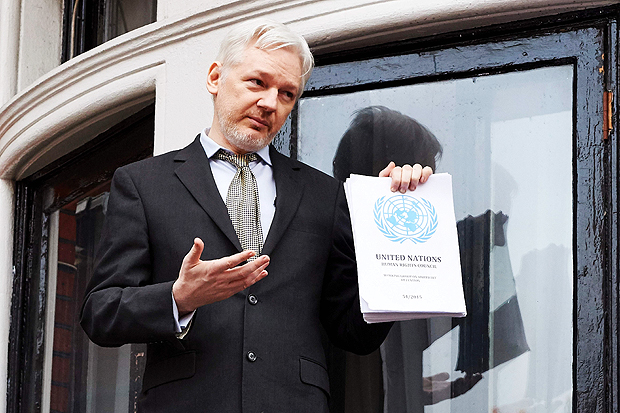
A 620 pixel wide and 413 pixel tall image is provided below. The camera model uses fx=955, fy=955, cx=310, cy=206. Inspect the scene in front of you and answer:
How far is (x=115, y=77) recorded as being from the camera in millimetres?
3457

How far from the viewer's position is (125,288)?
215 cm

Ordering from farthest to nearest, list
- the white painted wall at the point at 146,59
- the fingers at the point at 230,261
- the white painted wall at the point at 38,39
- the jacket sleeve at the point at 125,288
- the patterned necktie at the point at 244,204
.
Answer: the white painted wall at the point at 38,39, the white painted wall at the point at 146,59, the patterned necktie at the point at 244,204, the jacket sleeve at the point at 125,288, the fingers at the point at 230,261

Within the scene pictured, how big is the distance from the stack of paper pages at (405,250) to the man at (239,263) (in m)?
0.07

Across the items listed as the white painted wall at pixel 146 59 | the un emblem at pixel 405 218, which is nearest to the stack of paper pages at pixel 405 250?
the un emblem at pixel 405 218

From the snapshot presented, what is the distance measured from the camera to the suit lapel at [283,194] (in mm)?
2299

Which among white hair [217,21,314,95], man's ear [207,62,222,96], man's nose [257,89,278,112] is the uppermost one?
white hair [217,21,314,95]

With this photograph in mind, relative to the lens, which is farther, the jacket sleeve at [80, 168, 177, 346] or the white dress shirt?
the white dress shirt

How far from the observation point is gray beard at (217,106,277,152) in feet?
7.82

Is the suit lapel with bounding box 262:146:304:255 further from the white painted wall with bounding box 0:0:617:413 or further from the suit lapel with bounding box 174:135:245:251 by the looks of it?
the white painted wall with bounding box 0:0:617:413

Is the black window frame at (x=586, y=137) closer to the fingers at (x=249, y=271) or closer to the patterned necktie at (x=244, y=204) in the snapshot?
the patterned necktie at (x=244, y=204)

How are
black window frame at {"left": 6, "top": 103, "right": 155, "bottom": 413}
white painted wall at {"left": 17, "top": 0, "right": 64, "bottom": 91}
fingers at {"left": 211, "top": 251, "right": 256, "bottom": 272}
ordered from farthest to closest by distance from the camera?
white painted wall at {"left": 17, "top": 0, "right": 64, "bottom": 91} < black window frame at {"left": 6, "top": 103, "right": 155, "bottom": 413} < fingers at {"left": 211, "top": 251, "right": 256, "bottom": 272}

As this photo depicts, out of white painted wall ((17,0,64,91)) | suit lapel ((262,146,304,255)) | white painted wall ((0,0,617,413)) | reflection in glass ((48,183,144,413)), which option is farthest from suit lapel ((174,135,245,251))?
white painted wall ((17,0,64,91))

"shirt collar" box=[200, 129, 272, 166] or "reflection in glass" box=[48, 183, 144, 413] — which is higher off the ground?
"shirt collar" box=[200, 129, 272, 166]

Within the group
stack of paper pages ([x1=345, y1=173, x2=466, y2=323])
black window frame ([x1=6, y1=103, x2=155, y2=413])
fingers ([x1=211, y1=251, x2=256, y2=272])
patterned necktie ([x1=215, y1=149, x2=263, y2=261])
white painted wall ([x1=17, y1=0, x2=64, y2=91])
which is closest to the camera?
fingers ([x1=211, y1=251, x2=256, y2=272])
